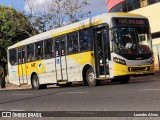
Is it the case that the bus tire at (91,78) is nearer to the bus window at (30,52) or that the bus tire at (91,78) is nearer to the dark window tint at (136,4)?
the bus window at (30,52)

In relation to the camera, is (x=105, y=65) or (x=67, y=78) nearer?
(x=105, y=65)

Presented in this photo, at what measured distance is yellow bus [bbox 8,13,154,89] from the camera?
1825cm

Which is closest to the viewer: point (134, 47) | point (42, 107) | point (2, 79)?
point (42, 107)

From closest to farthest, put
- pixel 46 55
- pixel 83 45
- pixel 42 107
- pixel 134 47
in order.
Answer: pixel 42 107
pixel 134 47
pixel 83 45
pixel 46 55

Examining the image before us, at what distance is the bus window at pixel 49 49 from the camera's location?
22531mm

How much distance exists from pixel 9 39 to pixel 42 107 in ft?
97.0

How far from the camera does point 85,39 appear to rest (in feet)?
64.5

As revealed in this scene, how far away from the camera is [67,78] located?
2139 cm

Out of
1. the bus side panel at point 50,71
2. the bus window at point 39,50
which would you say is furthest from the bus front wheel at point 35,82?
the bus window at point 39,50

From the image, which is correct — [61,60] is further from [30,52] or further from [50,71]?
[30,52]

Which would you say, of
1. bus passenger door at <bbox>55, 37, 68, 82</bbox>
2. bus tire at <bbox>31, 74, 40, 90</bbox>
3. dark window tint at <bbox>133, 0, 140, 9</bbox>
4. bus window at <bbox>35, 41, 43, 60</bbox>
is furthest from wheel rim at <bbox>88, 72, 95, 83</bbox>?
dark window tint at <bbox>133, 0, 140, 9</bbox>

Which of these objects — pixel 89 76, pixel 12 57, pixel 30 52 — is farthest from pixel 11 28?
pixel 89 76

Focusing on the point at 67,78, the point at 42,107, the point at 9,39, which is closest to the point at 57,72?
the point at 67,78

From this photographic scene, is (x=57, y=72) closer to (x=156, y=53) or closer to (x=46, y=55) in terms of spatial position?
(x=46, y=55)
